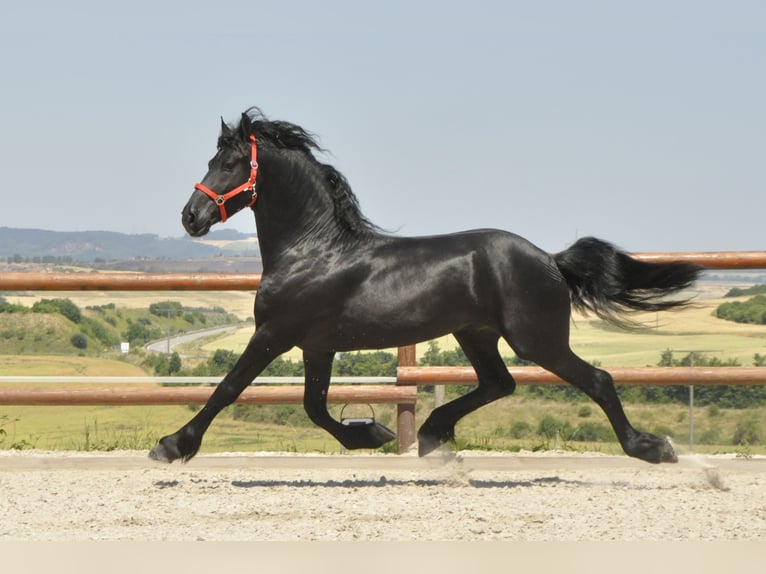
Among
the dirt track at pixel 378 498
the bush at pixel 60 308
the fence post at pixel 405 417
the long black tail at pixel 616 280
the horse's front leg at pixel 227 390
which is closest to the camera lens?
the dirt track at pixel 378 498

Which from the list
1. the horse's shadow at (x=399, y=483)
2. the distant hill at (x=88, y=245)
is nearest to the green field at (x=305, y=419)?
the horse's shadow at (x=399, y=483)

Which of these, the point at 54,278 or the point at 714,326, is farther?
the point at 714,326

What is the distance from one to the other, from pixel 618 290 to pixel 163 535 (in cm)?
276

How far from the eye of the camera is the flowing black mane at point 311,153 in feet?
19.5

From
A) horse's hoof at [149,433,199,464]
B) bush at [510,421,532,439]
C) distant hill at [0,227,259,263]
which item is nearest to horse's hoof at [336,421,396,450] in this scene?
horse's hoof at [149,433,199,464]

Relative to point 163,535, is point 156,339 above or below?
above

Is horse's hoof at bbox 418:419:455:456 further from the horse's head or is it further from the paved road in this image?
the paved road

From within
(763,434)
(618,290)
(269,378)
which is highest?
(618,290)

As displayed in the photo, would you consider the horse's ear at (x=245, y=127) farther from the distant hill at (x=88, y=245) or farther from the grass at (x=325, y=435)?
the distant hill at (x=88, y=245)

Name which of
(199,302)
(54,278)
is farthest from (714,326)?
(54,278)

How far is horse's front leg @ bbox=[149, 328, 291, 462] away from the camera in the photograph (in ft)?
18.7

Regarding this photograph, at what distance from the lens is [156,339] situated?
28.3 feet

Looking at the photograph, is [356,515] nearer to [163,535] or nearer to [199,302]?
[163,535]

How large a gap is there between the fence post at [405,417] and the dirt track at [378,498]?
232 mm
